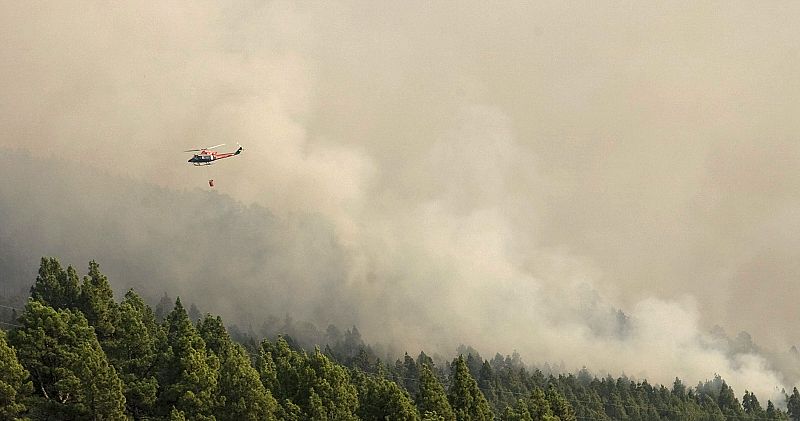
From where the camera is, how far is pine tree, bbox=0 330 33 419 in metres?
102

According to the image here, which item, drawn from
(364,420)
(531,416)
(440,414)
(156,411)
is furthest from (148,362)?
(531,416)

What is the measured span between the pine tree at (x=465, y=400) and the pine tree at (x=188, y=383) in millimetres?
40480

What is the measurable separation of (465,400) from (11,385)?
70456mm

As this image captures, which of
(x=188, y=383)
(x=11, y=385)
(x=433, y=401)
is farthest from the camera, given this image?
(x=433, y=401)

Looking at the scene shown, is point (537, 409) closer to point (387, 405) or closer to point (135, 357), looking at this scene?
point (387, 405)

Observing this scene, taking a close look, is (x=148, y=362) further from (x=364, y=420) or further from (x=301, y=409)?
(x=364, y=420)

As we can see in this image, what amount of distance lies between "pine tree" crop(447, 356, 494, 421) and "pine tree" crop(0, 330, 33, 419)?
66.6 metres

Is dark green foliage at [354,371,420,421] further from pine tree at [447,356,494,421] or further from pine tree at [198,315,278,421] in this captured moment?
pine tree at [198,315,278,421]

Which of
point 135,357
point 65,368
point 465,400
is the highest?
point 465,400

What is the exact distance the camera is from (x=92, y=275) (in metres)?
149

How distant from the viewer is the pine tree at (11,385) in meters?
102

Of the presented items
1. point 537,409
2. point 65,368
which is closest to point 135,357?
point 65,368

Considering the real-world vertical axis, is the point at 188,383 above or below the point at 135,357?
below

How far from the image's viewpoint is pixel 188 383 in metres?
121
